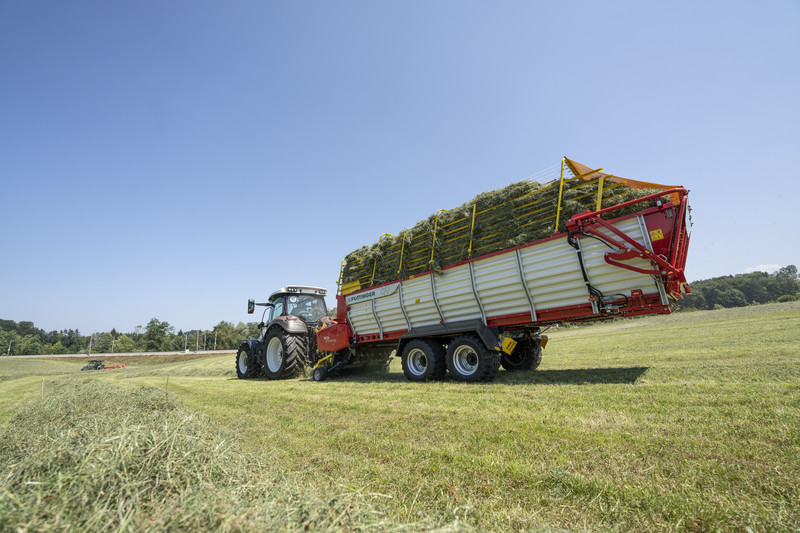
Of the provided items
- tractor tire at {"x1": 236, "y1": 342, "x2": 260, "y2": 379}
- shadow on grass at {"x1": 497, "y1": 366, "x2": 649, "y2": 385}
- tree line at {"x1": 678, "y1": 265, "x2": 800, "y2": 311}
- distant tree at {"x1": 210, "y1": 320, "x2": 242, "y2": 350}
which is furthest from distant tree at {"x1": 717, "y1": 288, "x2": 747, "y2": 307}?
distant tree at {"x1": 210, "y1": 320, "x2": 242, "y2": 350}

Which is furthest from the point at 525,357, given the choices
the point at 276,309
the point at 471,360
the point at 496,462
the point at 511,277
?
the point at 276,309

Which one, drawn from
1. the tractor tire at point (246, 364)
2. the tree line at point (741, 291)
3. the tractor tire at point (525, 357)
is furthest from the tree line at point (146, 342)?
the tree line at point (741, 291)

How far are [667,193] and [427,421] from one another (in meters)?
4.85

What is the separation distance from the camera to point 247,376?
39.4 ft

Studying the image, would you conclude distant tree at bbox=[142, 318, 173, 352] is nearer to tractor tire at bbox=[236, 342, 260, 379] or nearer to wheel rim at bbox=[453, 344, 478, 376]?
tractor tire at bbox=[236, 342, 260, 379]

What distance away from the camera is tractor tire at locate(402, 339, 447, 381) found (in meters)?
7.63

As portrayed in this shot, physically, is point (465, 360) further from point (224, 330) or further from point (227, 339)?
point (224, 330)

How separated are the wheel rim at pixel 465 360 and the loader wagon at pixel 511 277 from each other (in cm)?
2

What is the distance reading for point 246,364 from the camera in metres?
12.3

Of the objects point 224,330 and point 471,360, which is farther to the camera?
point 224,330

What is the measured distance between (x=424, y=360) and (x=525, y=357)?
8.31 ft

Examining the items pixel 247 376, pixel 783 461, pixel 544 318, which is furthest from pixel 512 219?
pixel 247 376

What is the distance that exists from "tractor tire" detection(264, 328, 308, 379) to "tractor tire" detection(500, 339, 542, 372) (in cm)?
600

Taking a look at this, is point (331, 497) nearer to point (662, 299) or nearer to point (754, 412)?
point (754, 412)
